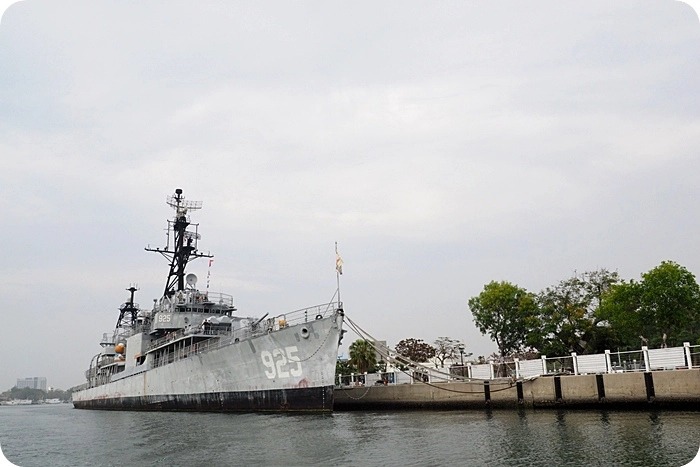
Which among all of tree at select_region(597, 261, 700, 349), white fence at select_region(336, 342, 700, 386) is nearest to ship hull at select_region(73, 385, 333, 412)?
white fence at select_region(336, 342, 700, 386)

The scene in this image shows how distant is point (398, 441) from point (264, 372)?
1136 cm

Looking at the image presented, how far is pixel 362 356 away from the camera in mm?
41375

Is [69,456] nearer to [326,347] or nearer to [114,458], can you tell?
[114,458]

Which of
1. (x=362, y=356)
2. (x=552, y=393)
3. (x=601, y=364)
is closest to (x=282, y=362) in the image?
(x=552, y=393)

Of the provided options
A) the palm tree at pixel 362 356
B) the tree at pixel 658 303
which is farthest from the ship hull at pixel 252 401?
the tree at pixel 658 303

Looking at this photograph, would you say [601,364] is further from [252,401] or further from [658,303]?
[252,401]

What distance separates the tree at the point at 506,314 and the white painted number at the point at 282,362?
2209 centimetres

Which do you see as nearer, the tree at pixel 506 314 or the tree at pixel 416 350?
the tree at pixel 506 314

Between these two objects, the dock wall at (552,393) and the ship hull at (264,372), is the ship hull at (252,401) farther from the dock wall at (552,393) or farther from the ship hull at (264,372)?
the dock wall at (552,393)

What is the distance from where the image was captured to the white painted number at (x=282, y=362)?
82.0ft

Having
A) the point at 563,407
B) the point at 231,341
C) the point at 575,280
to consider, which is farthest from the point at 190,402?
the point at 575,280

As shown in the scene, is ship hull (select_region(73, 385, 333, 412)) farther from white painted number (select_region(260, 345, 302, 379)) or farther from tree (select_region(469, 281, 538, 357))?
tree (select_region(469, 281, 538, 357))

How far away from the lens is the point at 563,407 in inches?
867

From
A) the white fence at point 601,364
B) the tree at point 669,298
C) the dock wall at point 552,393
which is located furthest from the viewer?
the tree at point 669,298
